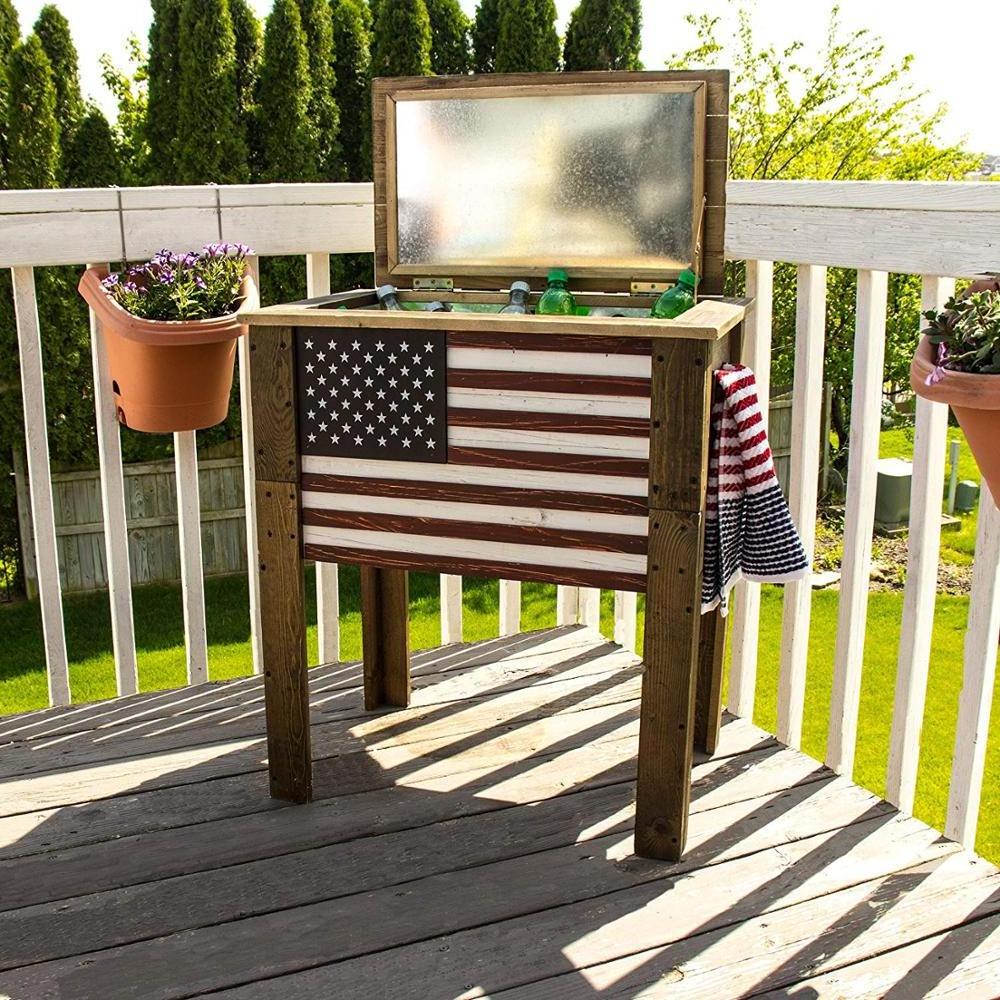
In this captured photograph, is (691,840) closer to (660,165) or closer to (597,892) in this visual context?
(597,892)

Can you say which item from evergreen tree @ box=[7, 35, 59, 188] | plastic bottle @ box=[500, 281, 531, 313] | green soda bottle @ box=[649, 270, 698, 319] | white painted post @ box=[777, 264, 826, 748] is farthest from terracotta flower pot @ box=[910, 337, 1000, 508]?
evergreen tree @ box=[7, 35, 59, 188]

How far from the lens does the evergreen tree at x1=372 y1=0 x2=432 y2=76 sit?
630 cm

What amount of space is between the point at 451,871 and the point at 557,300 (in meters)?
0.96

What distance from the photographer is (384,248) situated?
7.43 feet

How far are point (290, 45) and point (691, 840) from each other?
518 cm

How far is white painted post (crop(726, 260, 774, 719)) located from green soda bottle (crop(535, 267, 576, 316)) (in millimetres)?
433

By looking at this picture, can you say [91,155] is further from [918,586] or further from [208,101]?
[918,586]

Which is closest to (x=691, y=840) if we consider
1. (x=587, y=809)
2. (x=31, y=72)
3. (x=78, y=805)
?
(x=587, y=809)

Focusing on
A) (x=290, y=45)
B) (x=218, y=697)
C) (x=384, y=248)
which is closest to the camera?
(x=384, y=248)

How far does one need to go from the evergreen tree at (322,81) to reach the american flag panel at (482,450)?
481cm

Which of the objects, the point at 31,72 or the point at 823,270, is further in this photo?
the point at 31,72

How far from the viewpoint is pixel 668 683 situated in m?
1.89

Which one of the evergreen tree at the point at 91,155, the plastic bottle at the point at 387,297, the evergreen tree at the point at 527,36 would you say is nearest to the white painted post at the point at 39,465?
the plastic bottle at the point at 387,297

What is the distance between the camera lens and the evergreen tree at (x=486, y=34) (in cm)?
677
